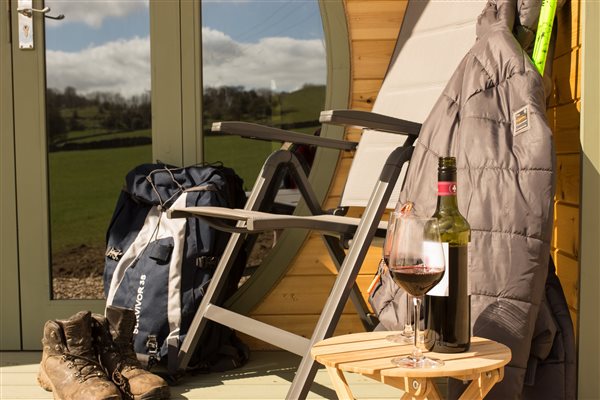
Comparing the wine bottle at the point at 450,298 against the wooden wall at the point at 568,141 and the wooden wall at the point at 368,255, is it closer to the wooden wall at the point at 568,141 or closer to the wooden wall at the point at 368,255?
the wooden wall at the point at 568,141

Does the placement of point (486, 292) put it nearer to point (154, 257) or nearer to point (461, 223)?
point (461, 223)

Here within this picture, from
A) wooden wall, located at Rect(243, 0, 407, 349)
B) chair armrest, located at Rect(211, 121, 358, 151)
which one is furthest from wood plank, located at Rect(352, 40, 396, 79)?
chair armrest, located at Rect(211, 121, 358, 151)

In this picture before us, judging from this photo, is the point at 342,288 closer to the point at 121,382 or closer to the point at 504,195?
the point at 504,195

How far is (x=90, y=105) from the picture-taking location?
106 inches

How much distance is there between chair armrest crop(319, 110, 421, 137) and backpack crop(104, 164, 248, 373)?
0.73m

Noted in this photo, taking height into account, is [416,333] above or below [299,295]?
above

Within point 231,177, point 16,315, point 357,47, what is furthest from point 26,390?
point 357,47

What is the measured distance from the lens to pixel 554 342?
1.73 meters

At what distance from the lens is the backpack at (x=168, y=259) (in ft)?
7.83

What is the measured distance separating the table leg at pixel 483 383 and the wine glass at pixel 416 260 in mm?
76

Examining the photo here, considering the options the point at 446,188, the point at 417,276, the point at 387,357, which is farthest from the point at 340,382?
the point at 446,188

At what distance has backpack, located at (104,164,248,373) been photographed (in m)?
2.39

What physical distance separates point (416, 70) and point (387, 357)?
1.34 metres

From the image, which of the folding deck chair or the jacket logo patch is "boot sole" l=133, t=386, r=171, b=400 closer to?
the folding deck chair
